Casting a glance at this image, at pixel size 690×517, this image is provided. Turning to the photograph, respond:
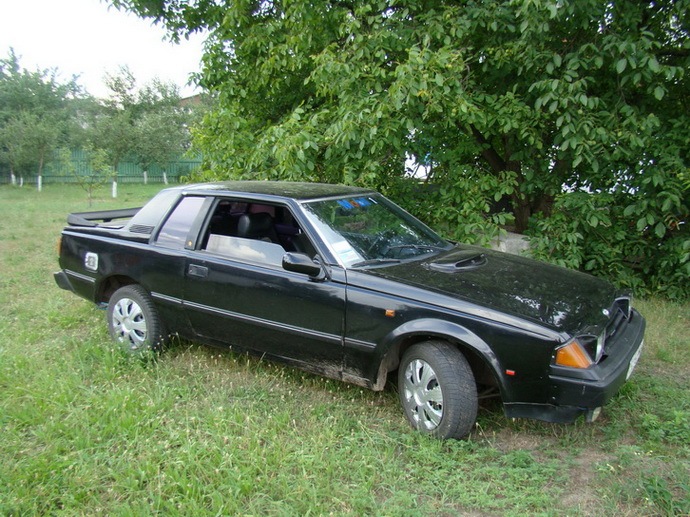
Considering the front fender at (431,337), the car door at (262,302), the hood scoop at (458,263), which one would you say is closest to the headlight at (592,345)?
the front fender at (431,337)

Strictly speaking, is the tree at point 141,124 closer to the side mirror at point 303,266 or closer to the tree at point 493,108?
the tree at point 493,108

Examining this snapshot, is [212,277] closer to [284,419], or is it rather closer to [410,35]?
[284,419]

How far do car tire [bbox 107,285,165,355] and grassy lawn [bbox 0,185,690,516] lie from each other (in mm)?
151

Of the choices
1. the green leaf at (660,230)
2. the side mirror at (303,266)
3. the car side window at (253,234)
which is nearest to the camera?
the side mirror at (303,266)

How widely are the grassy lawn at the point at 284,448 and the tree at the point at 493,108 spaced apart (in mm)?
2126

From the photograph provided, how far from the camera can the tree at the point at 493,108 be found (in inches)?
204

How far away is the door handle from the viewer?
391cm

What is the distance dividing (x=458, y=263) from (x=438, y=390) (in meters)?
0.96

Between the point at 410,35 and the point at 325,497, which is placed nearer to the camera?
the point at 325,497

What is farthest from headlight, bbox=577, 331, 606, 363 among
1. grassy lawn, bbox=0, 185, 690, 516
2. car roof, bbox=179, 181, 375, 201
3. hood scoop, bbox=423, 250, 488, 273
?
car roof, bbox=179, 181, 375, 201

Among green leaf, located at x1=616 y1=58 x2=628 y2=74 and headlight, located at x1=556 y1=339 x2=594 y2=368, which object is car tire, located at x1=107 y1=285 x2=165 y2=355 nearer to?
headlight, located at x1=556 y1=339 x2=594 y2=368

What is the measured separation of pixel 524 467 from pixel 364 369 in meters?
1.06

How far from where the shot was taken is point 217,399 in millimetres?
3604

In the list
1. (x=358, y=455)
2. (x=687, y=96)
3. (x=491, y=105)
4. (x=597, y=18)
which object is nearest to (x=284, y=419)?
(x=358, y=455)
